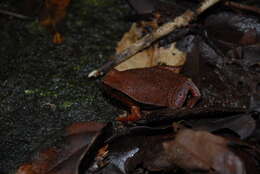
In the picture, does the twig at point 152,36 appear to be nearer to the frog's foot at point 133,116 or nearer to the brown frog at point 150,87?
the brown frog at point 150,87

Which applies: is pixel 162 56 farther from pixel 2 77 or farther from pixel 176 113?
pixel 2 77

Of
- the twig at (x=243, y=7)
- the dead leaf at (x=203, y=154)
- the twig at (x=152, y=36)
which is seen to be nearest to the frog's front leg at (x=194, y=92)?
the twig at (x=152, y=36)

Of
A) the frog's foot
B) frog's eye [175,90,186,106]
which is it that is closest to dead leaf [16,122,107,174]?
the frog's foot

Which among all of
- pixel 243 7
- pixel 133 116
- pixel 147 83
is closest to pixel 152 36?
pixel 147 83

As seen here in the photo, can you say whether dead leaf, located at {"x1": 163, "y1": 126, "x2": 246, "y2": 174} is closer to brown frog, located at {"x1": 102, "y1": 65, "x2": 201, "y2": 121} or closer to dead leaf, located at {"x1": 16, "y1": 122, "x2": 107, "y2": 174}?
dead leaf, located at {"x1": 16, "y1": 122, "x2": 107, "y2": 174}

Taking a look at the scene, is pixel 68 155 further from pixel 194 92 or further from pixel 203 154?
pixel 194 92
